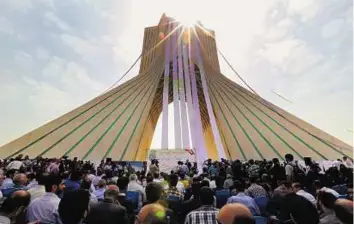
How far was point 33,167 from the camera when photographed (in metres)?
9.41

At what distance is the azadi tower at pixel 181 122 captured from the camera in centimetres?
1326

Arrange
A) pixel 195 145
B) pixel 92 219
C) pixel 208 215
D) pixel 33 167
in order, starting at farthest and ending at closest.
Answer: pixel 195 145
pixel 33 167
pixel 208 215
pixel 92 219

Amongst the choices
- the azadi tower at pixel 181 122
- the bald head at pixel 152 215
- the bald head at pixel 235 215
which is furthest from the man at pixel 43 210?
the azadi tower at pixel 181 122

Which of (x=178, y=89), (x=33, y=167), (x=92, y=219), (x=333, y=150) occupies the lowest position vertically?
(x=92, y=219)

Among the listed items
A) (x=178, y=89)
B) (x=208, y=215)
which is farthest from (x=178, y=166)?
(x=178, y=89)

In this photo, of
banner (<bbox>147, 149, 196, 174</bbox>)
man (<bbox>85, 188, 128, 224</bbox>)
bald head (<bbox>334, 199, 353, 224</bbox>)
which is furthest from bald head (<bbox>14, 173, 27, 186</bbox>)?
banner (<bbox>147, 149, 196, 174</bbox>)

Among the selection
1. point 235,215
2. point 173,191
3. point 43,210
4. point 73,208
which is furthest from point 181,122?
point 235,215

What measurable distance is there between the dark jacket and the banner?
8178 millimetres

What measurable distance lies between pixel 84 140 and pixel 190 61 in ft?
35.4

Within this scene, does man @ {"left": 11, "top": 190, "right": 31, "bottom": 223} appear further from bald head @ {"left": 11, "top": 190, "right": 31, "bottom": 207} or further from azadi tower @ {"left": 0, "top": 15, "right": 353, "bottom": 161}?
azadi tower @ {"left": 0, "top": 15, "right": 353, "bottom": 161}

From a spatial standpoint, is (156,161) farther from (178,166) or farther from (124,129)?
(124,129)


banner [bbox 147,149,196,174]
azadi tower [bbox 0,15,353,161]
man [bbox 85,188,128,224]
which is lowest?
man [bbox 85,188,128,224]

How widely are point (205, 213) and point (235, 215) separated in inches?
33.1

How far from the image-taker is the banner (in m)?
10.8
